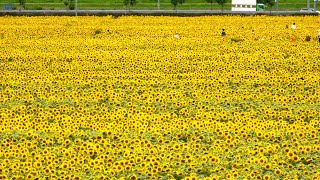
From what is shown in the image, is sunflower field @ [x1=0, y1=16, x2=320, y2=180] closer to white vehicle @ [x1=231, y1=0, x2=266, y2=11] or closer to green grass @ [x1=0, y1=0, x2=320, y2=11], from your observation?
white vehicle @ [x1=231, y1=0, x2=266, y2=11]

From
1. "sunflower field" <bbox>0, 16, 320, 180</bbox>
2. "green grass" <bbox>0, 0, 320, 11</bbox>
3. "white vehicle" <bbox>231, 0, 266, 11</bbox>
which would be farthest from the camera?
"green grass" <bbox>0, 0, 320, 11</bbox>

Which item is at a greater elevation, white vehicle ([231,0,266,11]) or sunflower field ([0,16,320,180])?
white vehicle ([231,0,266,11])

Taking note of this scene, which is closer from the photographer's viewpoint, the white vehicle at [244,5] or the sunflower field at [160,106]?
the sunflower field at [160,106]

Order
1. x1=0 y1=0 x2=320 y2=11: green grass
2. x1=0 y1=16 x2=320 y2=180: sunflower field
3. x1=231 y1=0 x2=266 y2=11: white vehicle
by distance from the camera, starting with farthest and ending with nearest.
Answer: x1=0 y1=0 x2=320 y2=11: green grass
x1=231 y1=0 x2=266 y2=11: white vehicle
x1=0 y1=16 x2=320 y2=180: sunflower field

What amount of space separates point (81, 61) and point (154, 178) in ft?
46.3

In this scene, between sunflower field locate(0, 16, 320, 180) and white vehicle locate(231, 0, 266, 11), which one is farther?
white vehicle locate(231, 0, 266, 11)

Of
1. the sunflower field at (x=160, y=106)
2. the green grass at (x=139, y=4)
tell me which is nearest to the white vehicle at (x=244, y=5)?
the green grass at (x=139, y=4)

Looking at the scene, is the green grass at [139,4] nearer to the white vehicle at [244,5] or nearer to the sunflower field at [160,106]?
the white vehicle at [244,5]

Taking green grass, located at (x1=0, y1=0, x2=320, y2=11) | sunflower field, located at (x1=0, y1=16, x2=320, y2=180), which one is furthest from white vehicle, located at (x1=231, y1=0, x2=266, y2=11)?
sunflower field, located at (x1=0, y1=16, x2=320, y2=180)

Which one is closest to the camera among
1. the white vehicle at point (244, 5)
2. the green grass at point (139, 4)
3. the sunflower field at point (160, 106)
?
the sunflower field at point (160, 106)

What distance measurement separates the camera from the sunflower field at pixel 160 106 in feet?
45.6

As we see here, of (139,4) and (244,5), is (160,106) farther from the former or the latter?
(139,4)

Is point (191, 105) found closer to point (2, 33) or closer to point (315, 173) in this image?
point (315, 173)

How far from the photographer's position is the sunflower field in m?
13.9
